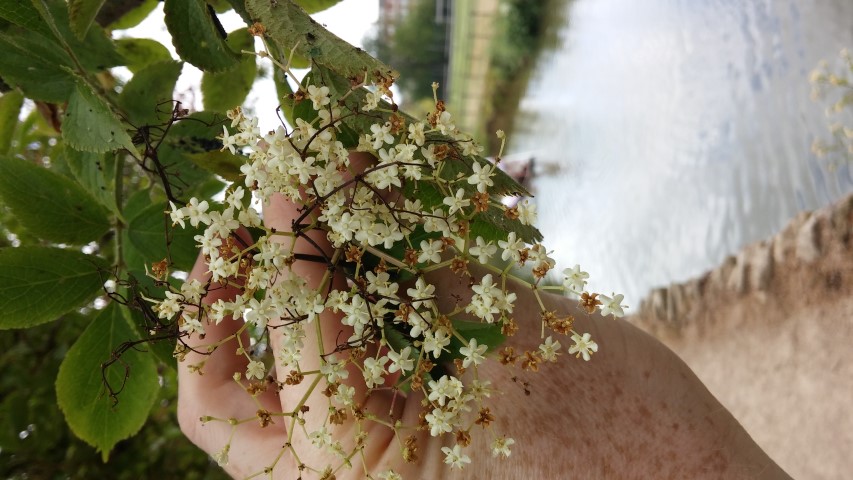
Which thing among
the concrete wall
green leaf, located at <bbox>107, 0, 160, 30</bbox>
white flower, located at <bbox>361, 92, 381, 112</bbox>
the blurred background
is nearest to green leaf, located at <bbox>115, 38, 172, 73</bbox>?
green leaf, located at <bbox>107, 0, 160, 30</bbox>

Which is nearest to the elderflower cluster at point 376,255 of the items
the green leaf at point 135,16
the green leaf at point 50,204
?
the green leaf at point 50,204

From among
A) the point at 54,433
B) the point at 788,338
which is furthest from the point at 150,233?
the point at 788,338

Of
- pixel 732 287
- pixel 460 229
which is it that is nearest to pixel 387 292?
pixel 460 229

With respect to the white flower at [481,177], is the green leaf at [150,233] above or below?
below

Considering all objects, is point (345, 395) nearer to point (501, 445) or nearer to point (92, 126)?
point (501, 445)

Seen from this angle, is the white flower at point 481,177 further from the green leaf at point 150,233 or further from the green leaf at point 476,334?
the green leaf at point 150,233
